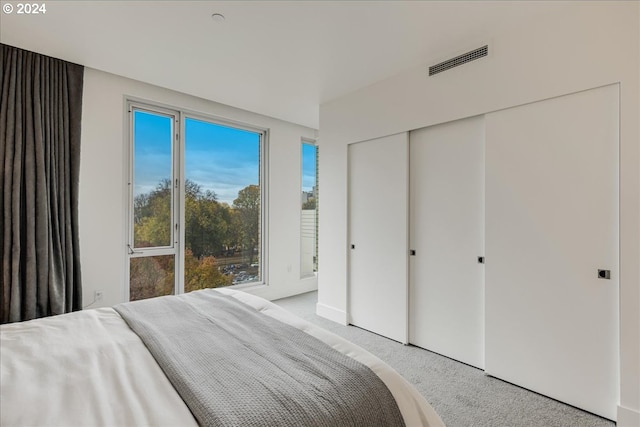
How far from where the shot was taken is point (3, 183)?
247 cm

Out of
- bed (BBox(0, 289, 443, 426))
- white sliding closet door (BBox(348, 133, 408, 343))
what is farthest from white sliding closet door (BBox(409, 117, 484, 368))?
bed (BBox(0, 289, 443, 426))

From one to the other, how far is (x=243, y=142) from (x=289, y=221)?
1.34 meters

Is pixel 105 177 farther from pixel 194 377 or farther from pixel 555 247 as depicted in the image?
pixel 555 247

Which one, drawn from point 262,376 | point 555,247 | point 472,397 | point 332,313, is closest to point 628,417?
point 472,397

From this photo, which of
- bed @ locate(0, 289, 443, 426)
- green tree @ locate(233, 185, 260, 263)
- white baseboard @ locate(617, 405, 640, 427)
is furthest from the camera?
green tree @ locate(233, 185, 260, 263)

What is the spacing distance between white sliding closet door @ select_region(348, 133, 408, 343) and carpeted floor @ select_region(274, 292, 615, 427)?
39 cm

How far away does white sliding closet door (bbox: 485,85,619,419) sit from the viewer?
194cm

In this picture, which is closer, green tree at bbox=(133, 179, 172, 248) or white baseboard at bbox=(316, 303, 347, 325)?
green tree at bbox=(133, 179, 172, 248)

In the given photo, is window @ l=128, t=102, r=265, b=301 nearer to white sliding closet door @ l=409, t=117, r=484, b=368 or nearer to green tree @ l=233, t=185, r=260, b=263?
green tree @ l=233, t=185, r=260, b=263

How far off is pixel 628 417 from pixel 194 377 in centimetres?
243

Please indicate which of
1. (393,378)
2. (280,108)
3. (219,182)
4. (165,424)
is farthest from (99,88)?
(393,378)

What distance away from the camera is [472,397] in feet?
7.06

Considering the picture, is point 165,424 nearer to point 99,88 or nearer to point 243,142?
point 99,88

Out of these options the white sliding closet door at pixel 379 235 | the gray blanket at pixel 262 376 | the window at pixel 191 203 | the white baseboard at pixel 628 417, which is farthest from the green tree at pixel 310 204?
the white baseboard at pixel 628 417
